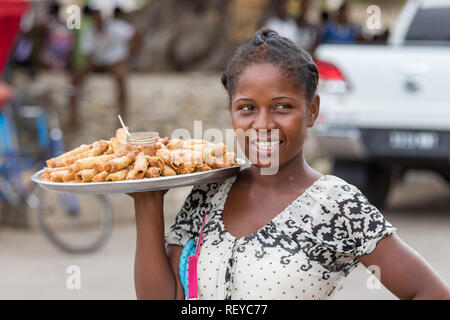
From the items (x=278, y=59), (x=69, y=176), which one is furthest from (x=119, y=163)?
(x=278, y=59)

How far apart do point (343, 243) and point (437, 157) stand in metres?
5.16

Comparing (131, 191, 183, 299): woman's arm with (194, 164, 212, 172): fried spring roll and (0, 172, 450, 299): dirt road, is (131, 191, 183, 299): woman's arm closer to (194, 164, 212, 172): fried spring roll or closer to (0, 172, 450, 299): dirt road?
(194, 164, 212, 172): fried spring roll

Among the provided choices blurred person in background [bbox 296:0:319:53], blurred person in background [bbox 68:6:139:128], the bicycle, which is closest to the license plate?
the bicycle

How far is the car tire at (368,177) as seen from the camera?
750cm

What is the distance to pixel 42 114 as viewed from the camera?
23.9 ft

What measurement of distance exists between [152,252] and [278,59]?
613 mm

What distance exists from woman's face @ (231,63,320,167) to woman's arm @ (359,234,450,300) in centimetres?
35

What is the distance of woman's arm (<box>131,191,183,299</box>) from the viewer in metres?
2.13

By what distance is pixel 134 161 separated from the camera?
2105 millimetres

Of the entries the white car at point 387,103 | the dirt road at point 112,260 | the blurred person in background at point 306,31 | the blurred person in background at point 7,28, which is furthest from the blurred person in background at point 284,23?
the blurred person in background at point 7,28

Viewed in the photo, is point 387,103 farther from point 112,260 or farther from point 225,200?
point 225,200

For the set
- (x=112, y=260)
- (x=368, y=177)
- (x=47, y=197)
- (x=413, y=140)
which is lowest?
(x=112, y=260)

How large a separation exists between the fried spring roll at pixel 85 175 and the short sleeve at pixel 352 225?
0.59m

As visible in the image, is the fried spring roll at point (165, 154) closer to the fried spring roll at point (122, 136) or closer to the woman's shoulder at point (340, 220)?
the fried spring roll at point (122, 136)
